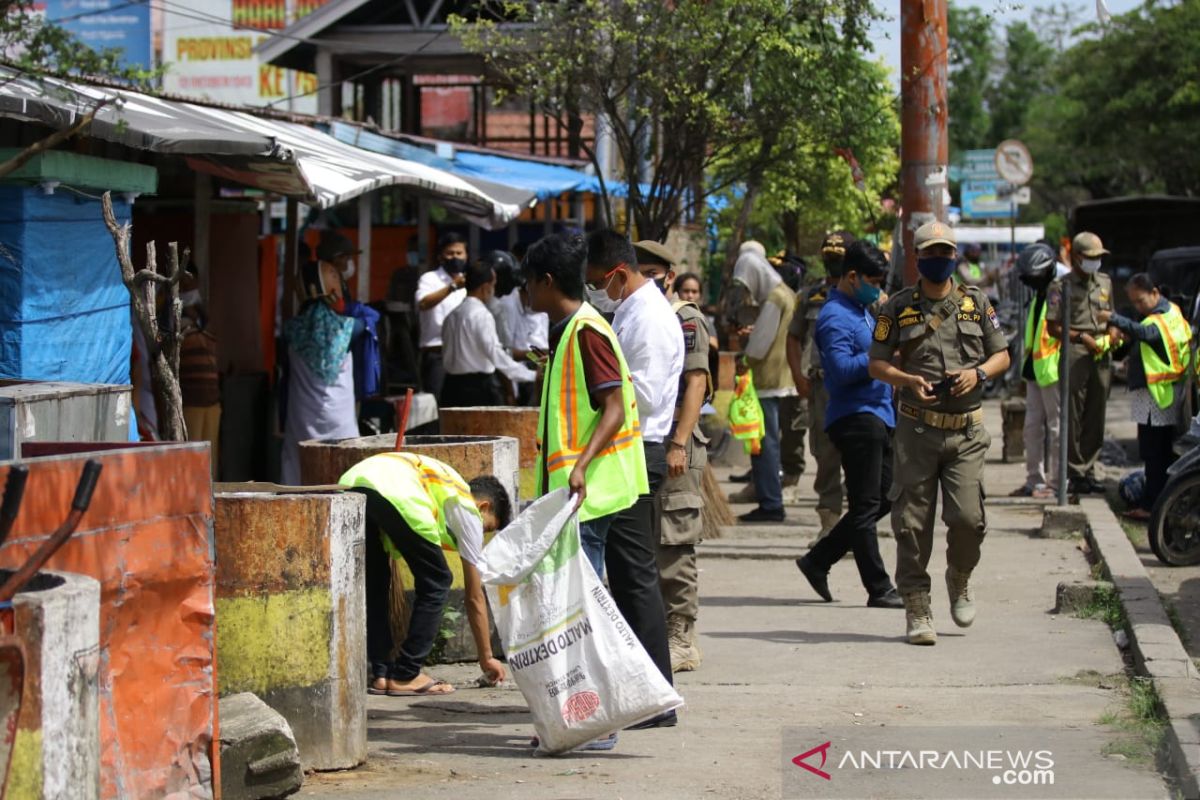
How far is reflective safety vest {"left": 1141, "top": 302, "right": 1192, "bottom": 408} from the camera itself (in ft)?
43.2

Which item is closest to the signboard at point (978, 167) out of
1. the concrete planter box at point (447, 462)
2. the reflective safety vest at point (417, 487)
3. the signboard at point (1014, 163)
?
the signboard at point (1014, 163)

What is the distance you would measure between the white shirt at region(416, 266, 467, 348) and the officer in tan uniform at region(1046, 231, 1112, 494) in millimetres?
4708

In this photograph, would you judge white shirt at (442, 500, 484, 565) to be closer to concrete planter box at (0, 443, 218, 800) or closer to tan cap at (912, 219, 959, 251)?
concrete planter box at (0, 443, 218, 800)

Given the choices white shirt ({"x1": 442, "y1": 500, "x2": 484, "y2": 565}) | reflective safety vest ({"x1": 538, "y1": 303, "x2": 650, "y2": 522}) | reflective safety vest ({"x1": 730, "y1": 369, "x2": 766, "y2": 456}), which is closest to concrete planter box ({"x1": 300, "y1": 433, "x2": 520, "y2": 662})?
white shirt ({"x1": 442, "y1": 500, "x2": 484, "y2": 565})

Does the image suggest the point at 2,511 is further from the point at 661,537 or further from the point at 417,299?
the point at 417,299

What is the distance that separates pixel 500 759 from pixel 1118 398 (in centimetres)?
2305

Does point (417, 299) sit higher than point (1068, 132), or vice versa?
point (1068, 132)

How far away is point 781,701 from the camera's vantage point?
7156mm

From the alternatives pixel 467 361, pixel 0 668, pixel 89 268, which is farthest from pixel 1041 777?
pixel 467 361

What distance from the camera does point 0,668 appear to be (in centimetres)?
392

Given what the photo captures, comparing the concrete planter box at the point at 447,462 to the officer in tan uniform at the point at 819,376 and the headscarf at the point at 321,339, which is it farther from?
the headscarf at the point at 321,339

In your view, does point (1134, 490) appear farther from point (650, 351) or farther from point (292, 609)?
point (292, 609)

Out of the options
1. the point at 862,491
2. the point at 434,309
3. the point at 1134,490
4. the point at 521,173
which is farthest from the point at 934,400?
the point at 521,173

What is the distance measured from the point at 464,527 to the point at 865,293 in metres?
3.28
